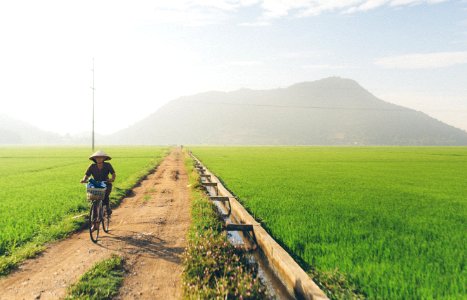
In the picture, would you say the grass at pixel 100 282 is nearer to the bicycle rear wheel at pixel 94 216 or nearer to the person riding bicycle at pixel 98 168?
the bicycle rear wheel at pixel 94 216

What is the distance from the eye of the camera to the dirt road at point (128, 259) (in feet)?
17.7

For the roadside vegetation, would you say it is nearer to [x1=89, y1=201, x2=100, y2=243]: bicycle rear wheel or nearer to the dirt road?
the dirt road

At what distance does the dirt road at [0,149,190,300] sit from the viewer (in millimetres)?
5406

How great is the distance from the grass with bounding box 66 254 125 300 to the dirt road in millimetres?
162

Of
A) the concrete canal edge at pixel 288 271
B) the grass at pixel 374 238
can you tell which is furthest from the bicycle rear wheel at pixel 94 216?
the grass at pixel 374 238

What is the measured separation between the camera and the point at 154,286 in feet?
18.2

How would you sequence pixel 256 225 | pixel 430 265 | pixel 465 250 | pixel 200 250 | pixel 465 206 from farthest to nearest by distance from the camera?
pixel 465 206 < pixel 256 225 < pixel 465 250 < pixel 200 250 < pixel 430 265

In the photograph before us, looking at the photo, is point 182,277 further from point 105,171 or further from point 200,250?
point 105,171

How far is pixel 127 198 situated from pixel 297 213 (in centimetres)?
830

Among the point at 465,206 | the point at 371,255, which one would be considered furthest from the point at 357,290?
the point at 465,206

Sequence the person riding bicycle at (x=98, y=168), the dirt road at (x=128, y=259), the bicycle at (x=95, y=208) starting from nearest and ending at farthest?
the dirt road at (x=128, y=259)
the bicycle at (x=95, y=208)
the person riding bicycle at (x=98, y=168)

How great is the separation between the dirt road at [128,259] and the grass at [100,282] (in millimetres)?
162

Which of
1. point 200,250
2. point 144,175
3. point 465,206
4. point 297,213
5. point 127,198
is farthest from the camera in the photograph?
point 144,175

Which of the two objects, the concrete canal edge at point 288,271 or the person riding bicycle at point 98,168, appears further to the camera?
the person riding bicycle at point 98,168
